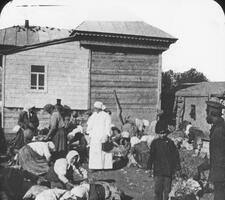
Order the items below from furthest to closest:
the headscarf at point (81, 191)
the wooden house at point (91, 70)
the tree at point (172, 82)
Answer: the tree at point (172, 82) → the wooden house at point (91, 70) → the headscarf at point (81, 191)

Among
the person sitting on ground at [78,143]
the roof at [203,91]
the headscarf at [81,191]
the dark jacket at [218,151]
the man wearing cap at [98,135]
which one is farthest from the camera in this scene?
the roof at [203,91]

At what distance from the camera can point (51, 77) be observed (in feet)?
54.0

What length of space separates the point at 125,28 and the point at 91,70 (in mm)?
2762

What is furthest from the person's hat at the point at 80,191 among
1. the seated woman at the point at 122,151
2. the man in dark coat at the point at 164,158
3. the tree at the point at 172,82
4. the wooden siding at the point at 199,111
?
the tree at the point at 172,82

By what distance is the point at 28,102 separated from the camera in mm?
16172

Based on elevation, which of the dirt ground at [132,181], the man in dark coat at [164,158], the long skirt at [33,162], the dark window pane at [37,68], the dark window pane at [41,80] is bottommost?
the dirt ground at [132,181]

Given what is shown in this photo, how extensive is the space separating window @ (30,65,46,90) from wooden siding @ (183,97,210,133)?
343 inches

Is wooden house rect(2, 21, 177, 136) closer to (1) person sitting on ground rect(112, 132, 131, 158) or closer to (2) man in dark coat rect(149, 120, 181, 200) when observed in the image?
(1) person sitting on ground rect(112, 132, 131, 158)

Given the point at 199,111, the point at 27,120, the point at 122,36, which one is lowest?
the point at 27,120

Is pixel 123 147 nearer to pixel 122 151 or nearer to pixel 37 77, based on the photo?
pixel 122 151

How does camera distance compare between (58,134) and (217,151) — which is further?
(58,134)

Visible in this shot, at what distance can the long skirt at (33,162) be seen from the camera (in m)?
8.61

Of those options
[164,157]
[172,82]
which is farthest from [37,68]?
[172,82]

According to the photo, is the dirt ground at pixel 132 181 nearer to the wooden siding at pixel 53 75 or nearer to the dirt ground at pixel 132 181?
the dirt ground at pixel 132 181
